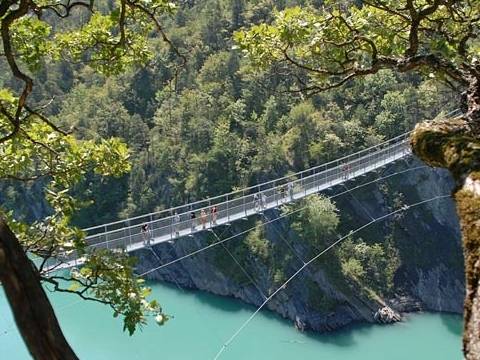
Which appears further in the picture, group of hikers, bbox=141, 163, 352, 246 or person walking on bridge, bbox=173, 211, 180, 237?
person walking on bridge, bbox=173, 211, 180, 237

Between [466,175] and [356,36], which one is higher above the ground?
[356,36]

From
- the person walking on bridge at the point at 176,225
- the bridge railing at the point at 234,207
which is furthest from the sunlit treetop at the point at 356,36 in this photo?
the person walking on bridge at the point at 176,225

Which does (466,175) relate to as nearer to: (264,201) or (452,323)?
(264,201)

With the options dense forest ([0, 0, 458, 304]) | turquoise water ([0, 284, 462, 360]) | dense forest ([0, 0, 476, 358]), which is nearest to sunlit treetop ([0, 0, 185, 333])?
dense forest ([0, 0, 476, 358])

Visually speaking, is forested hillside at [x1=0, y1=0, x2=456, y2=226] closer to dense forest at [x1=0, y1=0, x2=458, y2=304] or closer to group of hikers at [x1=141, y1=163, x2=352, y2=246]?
dense forest at [x1=0, y1=0, x2=458, y2=304]

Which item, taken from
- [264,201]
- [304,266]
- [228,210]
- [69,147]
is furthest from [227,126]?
[69,147]

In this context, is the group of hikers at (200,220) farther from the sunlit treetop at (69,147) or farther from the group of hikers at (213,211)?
the sunlit treetop at (69,147)
